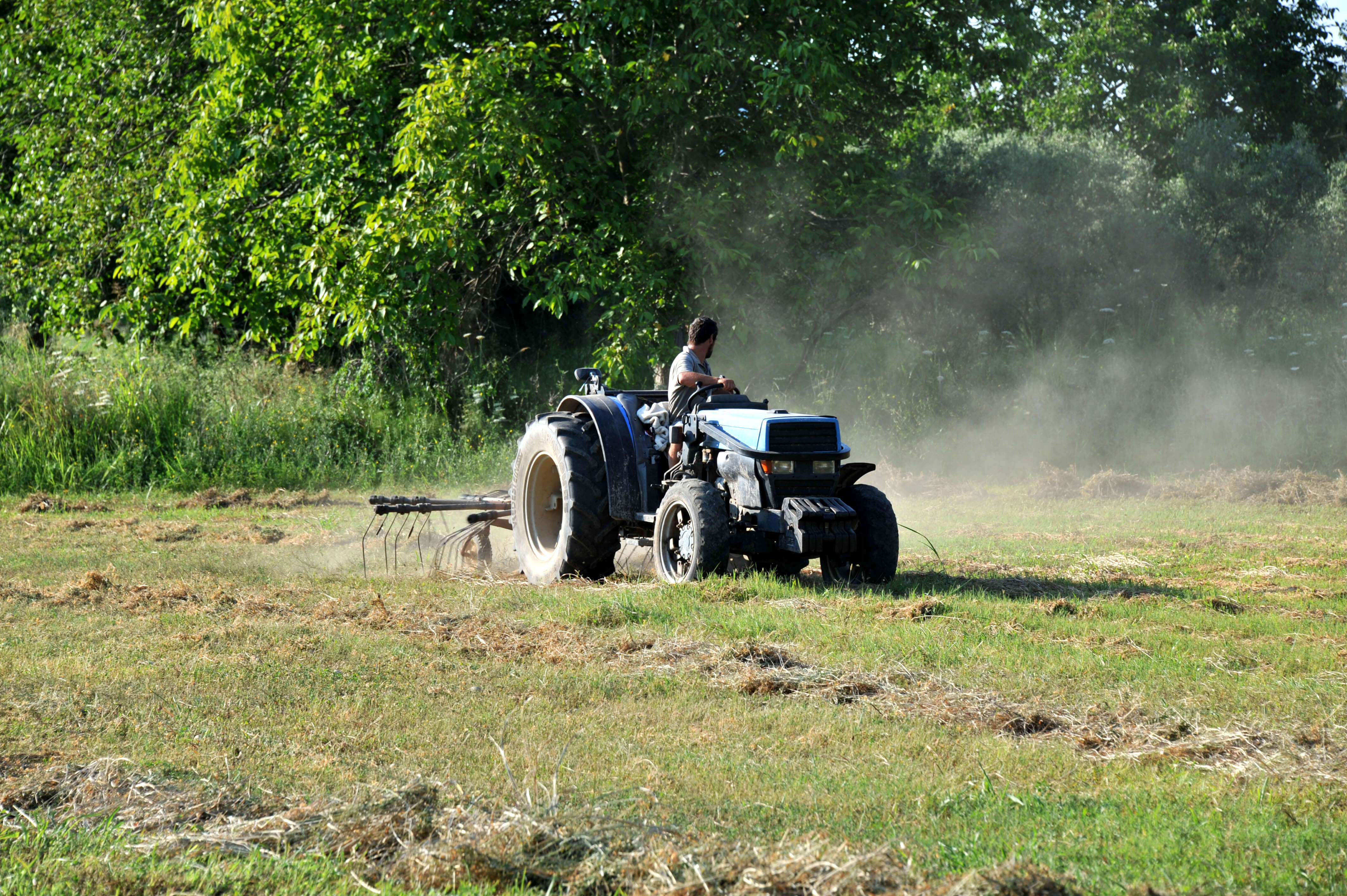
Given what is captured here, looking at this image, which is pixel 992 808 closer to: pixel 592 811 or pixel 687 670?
pixel 592 811

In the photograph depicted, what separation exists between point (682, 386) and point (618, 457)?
2.32 ft

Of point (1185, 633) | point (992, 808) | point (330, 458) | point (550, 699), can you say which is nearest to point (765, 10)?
point (330, 458)

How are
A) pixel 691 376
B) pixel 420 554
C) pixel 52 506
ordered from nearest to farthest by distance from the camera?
1. pixel 691 376
2. pixel 420 554
3. pixel 52 506

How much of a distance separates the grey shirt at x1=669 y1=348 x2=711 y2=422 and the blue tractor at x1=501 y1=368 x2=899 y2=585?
2.8 inches

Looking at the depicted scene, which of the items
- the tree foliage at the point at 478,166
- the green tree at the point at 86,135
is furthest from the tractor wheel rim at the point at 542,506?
the green tree at the point at 86,135

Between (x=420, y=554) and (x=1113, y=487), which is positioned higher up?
(x=1113, y=487)

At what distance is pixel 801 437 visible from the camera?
8320 millimetres

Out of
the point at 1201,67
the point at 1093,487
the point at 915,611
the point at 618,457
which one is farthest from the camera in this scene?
the point at 1201,67

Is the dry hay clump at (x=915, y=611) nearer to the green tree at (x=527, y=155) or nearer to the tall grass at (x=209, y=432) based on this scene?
the green tree at (x=527, y=155)

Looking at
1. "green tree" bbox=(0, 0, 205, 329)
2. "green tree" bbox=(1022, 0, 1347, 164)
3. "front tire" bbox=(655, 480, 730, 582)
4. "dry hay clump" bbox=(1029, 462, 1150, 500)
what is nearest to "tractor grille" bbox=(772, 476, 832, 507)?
"front tire" bbox=(655, 480, 730, 582)

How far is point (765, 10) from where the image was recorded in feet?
51.8

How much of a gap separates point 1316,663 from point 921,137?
18037 mm

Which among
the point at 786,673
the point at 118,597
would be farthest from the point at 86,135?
the point at 786,673

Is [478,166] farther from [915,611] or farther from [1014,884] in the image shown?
[1014,884]
